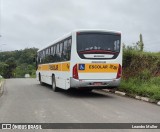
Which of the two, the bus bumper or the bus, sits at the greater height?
the bus

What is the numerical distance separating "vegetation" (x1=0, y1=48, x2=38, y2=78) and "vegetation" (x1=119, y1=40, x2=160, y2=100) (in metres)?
58.7

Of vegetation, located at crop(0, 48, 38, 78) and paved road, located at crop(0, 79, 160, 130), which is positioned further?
vegetation, located at crop(0, 48, 38, 78)

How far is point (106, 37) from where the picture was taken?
1603 centimetres

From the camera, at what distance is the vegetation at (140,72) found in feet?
51.9

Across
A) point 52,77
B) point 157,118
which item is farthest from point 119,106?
point 52,77

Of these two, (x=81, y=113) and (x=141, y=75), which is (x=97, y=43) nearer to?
Answer: (x=141, y=75)

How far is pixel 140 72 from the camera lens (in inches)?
728

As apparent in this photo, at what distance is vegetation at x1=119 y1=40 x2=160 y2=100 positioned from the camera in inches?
623

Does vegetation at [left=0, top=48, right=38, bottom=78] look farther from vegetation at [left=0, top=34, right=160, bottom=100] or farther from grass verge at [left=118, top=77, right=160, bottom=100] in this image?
grass verge at [left=118, top=77, right=160, bottom=100]

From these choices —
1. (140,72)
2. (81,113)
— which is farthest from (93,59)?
(81,113)

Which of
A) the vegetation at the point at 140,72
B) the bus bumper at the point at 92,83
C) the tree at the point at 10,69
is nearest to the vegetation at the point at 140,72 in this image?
the vegetation at the point at 140,72

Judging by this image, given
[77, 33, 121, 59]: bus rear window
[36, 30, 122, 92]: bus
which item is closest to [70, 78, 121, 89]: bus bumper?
[36, 30, 122, 92]: bus

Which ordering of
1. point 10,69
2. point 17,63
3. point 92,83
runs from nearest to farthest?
point 92,83 → point 10,69 → point 17,63

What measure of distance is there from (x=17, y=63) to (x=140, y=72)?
79.7m
